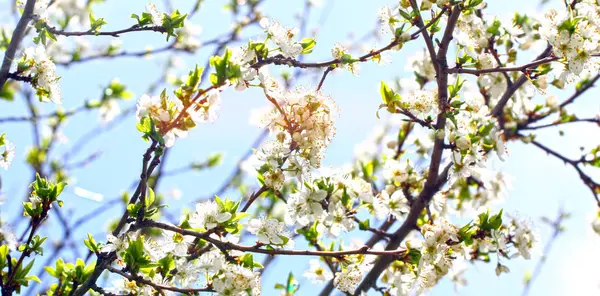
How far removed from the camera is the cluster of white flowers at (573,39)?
211cm

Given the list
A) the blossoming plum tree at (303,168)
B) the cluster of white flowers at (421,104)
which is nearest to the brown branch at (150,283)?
the blossoming plum tree at (303,168)

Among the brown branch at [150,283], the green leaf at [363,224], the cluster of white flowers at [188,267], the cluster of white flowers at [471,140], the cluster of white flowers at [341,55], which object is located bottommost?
the brown branch at [150,283]

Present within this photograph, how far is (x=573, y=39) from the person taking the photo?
210cm

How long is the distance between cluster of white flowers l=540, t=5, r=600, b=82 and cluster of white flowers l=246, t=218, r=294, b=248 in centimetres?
121

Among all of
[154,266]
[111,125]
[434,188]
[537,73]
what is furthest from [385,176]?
[111,125]

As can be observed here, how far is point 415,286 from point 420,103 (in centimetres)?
72

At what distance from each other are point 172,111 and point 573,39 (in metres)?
1.45

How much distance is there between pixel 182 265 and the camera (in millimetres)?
1957

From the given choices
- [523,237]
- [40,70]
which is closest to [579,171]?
[523,237]

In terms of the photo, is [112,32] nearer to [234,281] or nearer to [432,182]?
[234,281]

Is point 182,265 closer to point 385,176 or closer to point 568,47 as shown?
point 385,176

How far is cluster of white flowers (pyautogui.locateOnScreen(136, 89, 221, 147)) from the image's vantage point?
1.77 m

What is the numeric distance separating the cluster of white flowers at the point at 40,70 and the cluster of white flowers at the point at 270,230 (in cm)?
98

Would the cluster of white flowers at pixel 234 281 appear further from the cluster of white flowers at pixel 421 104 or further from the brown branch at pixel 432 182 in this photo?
the cluster of white flowers at pixel 421 104
